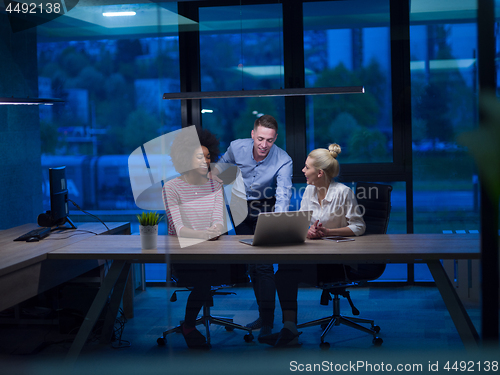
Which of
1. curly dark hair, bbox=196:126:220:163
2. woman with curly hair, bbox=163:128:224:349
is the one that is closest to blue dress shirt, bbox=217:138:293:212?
curly dark hair, bbox=196:126:220:163

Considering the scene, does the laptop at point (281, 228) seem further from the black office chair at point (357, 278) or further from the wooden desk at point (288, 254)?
the black office chair at point (357, 278)

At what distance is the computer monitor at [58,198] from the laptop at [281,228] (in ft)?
4.76

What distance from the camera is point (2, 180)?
163 inches

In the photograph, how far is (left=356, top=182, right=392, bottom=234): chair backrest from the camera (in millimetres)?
3189

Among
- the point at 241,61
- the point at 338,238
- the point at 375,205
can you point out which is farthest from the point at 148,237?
the point at 241,61

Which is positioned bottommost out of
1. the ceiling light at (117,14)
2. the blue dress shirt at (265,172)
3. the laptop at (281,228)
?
the laptop at (281,228)

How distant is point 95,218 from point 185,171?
4.29 feet

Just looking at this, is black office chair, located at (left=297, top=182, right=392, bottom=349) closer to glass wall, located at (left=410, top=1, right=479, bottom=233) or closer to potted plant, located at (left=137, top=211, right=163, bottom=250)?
potted plant, located at (left=137, top=211, right=163, bottom=250)

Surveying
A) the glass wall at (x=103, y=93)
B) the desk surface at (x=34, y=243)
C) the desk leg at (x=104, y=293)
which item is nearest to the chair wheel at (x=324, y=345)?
the desk leg at (x=104, y=293)

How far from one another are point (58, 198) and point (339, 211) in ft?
6.43

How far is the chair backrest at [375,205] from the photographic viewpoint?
3189mm

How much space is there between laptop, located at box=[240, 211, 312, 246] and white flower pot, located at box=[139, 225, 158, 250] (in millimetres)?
557

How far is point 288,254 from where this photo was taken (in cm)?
249

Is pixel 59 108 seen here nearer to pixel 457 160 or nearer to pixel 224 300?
pixel 224 300
